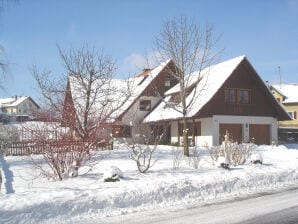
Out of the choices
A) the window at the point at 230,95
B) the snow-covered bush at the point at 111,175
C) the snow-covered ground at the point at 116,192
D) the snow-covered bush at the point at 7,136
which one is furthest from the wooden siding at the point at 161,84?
the snow-covered bush at the point at 111,175

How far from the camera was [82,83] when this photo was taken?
77.4 feet

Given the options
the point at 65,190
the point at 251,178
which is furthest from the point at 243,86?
the point at 65,190

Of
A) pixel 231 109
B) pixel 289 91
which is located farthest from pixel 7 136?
pixel 289 91

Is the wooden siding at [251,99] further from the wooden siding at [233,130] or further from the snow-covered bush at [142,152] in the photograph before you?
the snow-covered bush at [142,152]

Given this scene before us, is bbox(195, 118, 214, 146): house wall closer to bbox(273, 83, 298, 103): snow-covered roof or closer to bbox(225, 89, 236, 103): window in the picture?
bbox(225, 89, 236, 103): window

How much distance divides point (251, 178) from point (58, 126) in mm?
6182

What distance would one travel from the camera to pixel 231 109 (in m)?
29.9

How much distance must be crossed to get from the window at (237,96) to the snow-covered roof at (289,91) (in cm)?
A: 2135

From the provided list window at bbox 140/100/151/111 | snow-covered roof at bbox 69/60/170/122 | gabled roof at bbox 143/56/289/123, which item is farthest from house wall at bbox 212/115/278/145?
window at bbox 140/100/151/111

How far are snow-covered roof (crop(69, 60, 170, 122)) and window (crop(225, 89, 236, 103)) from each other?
551 centimetres

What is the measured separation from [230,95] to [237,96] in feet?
2.18

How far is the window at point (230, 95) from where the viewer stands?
3008 centimetres

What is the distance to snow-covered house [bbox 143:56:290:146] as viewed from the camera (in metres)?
28.8

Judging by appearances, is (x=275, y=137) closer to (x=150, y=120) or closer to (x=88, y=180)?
(x=150, y=120)
